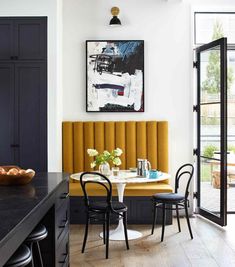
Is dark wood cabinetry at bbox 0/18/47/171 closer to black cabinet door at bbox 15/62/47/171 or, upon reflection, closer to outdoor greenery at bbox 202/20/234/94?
black cabinet door at bbox 15/62/47/171

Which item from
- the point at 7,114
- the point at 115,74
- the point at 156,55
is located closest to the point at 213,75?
the point at 156,55

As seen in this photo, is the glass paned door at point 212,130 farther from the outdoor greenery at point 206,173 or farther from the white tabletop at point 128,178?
the white tabletop at point 128,178

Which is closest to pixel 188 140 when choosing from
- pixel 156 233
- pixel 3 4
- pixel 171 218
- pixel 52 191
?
pixel 171 218

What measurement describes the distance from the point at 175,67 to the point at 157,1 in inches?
38.3

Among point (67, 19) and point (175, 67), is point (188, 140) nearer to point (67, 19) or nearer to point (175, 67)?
point (175, 67)

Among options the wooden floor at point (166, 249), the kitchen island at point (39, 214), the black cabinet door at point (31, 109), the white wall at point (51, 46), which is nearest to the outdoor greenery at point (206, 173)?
the wooden floor at point (166, 249)

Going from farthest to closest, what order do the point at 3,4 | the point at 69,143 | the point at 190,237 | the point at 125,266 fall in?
the point at 69,143 < the point at 3,4 < the point at 190,237 < the point at 125,266

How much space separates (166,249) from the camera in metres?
4.53

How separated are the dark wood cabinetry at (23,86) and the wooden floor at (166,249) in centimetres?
129

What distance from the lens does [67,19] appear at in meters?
6.17

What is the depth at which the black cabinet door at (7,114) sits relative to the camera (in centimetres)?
558

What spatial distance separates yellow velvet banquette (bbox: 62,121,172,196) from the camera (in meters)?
6.04

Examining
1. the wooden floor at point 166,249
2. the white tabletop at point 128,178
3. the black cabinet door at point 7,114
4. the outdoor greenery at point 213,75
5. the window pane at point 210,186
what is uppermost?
the outdoor greenery at point 213,75

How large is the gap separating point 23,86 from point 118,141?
1.50 metres
